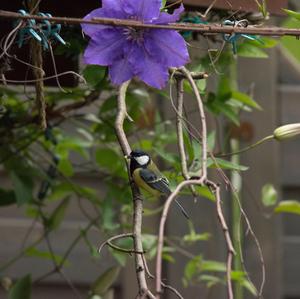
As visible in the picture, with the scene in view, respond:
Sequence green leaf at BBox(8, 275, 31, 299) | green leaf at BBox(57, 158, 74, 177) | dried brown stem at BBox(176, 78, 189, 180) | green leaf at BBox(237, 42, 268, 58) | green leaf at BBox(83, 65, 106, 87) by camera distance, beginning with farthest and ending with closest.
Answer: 1. green leaf at BBox(57, 158, 74, 177)
2. green leaf at BBox(8, 275, 31, 299)
3. green leaf at BBox(237, 42, 268, 58)
4. green leaf at BBox(83, 65, 106, 87)
5. dried brown stem at BBox(176, 78, 189, 180)

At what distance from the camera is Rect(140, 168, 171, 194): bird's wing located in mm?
905

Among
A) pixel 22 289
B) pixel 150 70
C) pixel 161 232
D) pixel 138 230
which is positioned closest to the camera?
pixel 161 232

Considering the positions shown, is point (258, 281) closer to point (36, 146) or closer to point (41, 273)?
point (41, 273)

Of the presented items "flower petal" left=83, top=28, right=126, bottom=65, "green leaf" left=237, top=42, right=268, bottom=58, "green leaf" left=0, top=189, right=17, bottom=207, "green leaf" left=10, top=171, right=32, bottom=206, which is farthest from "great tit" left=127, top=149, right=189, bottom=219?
"green leaf" left=0, top=189, right=17, bottom=207

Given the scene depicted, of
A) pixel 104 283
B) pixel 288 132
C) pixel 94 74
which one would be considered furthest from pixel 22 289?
pixel 288 132

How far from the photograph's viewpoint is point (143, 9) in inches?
35.2

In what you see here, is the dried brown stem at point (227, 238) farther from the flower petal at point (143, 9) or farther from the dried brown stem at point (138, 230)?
the flower petal at point (143, 9)

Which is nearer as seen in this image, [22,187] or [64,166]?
[22,187]

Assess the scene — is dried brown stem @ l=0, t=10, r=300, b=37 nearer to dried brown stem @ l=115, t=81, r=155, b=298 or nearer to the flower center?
the flower center

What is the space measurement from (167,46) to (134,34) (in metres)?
0.04

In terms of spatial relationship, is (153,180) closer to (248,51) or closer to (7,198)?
(248,51)

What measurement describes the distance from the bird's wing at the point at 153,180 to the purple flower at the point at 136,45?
0.09m

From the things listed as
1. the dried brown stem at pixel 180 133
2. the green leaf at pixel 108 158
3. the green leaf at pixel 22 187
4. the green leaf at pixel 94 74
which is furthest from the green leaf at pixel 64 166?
the dried brown stem at pixel 180 133

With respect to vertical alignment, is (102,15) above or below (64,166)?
above
